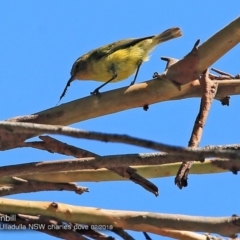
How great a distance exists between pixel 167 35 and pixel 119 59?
0.59m

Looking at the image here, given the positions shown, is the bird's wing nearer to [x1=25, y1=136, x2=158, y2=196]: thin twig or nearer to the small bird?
the small bird

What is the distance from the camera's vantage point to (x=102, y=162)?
2467 mm

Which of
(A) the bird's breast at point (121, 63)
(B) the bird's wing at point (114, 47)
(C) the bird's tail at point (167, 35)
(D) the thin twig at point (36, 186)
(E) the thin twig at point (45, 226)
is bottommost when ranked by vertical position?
(E) the thin twig at point (45, 226)

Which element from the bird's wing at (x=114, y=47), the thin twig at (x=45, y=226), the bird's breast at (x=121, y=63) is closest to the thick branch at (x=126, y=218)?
the thin twig at (x=45, y=226)

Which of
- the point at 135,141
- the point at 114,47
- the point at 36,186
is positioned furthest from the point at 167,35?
the point at 135,141

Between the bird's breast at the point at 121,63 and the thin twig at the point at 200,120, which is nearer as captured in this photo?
the thin twig at the point at 200,120

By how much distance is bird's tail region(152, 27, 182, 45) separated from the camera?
578 cm

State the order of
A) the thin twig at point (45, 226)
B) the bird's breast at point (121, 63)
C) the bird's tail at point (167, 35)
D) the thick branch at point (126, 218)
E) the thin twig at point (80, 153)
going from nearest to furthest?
the thick branch at point (126, 218) → the thin twig at point (45, 226) → the thin twig at point (80, 153) → the bird's breast at point (121, 63) → the bird's tail at point (167, 35)

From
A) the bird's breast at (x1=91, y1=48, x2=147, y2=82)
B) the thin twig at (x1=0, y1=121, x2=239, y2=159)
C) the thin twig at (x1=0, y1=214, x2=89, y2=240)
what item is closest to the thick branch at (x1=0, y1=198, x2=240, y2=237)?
the thin twig at (x1=0, y1=214, x2=89, y2=240)

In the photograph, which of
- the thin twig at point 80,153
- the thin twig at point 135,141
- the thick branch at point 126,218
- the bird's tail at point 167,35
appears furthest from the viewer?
the bird's tail at point 167,35

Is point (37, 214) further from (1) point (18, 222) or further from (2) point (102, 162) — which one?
(2) point (102, 162)

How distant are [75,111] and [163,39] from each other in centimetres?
313

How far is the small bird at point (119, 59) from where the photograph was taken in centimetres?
561

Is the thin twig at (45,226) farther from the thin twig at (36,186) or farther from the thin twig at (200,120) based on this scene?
the thin twig at (200,120)
